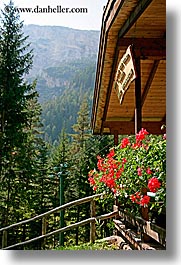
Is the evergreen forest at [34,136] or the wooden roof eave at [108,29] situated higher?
the wooden roof eave at [108,29]

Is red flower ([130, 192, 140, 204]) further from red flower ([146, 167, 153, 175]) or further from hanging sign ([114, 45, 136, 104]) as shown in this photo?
hanging sign ([114, 45, 136, 104])

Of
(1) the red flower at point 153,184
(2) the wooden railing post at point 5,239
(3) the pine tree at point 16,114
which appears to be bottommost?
(2) the wooden railing post at point 5,239

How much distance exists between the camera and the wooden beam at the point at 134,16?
3246 millimetres

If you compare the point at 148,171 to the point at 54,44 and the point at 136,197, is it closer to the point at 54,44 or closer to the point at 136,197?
the point at 136,197

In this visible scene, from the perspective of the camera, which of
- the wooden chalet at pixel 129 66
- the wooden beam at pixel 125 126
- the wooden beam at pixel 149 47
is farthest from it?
the wooden beam at pixel 125 126

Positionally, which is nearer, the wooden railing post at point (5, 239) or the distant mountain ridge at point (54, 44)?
the wooden railing post at point (5, 239)

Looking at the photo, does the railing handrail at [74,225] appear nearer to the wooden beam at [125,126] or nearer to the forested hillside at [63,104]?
the forested hillside at [63,104]

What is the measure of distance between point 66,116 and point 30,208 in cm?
75

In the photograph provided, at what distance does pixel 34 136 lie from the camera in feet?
12.0

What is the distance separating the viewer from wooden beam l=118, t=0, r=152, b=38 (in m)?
3.25

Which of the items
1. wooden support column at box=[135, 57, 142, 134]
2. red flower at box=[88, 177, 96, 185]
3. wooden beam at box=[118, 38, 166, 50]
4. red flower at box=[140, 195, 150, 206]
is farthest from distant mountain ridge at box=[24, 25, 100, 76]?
red flower at box=[140, 195, 150, 206]

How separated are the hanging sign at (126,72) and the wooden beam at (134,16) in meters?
0.18

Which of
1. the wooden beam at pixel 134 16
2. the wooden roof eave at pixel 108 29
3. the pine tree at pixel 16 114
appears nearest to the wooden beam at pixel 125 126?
the wooden roof eave at pixel 108 29

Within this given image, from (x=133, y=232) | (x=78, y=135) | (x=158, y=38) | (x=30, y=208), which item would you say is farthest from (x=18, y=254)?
(x=158, y=38)
